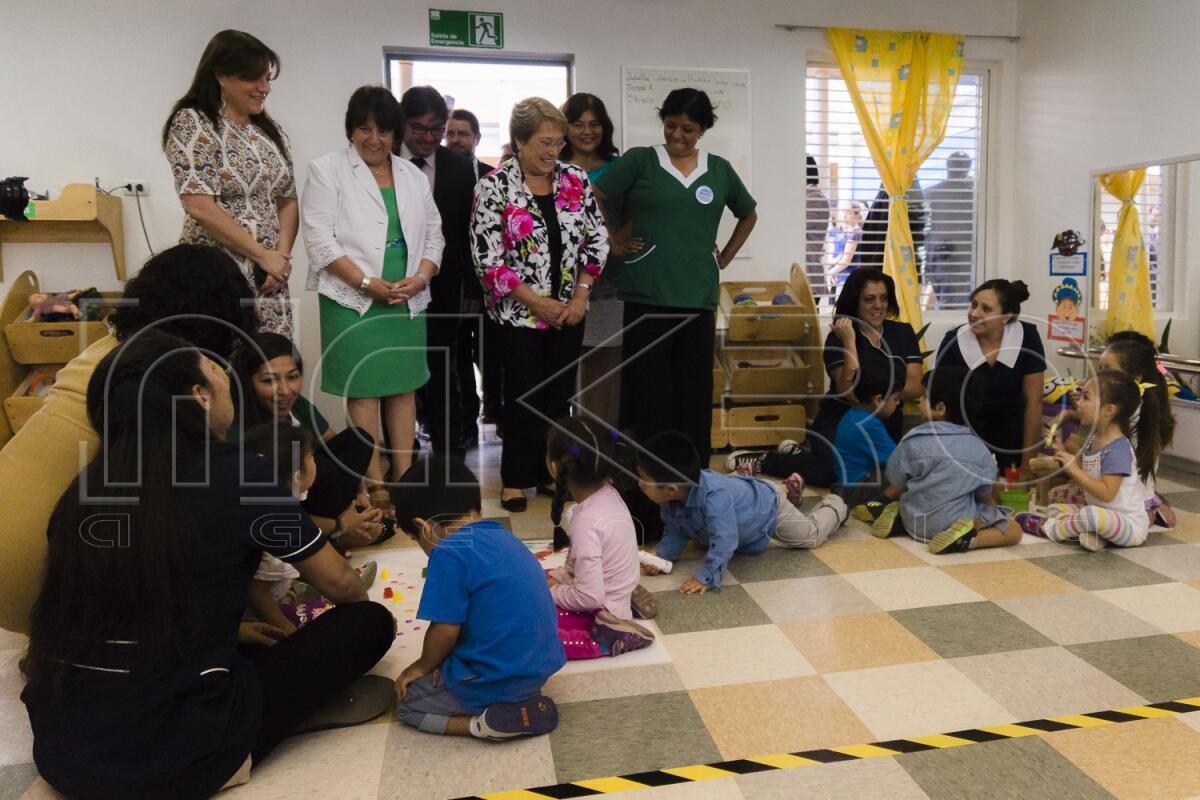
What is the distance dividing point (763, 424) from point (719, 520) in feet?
5.93

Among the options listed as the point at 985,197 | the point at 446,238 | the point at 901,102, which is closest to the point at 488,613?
the point at 446,238

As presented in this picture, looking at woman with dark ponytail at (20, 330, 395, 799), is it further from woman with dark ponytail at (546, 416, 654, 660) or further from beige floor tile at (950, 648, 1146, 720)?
beige floor tile at (950, 648, 1146, 720)

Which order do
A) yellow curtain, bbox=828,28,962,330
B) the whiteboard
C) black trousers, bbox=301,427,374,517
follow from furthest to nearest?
1. yellow curtain, bbox=828,28,962,330
2. the whiteboard
3. black trousers, bbox=301,427,374,517

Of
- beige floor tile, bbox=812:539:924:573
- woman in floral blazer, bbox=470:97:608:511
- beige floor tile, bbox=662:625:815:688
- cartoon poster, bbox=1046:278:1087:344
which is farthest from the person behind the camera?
cartoon poster, bbox=1046:278:1087:344

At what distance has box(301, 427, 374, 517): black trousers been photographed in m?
2.57

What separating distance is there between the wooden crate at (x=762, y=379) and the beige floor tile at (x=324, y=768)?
272 cm

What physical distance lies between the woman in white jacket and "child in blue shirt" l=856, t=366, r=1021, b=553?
1.70 meters

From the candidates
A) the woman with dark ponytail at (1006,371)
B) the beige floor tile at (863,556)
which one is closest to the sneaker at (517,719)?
the beige floor tile at (863,556)

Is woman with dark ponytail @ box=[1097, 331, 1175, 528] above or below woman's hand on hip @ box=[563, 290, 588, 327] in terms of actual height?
below

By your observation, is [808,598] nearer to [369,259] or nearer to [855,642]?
[855,642]

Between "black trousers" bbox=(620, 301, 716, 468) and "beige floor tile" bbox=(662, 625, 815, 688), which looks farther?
"black trousers" bbox=(620, 301, 716, 468)

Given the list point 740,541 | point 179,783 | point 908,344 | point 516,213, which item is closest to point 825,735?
point 740,541

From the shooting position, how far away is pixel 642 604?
231 centimetres

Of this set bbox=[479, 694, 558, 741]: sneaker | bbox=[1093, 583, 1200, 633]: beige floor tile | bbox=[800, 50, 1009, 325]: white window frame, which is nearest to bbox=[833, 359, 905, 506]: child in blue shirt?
bbox=[1093, 583, 1200, 633]: beige floor tile
